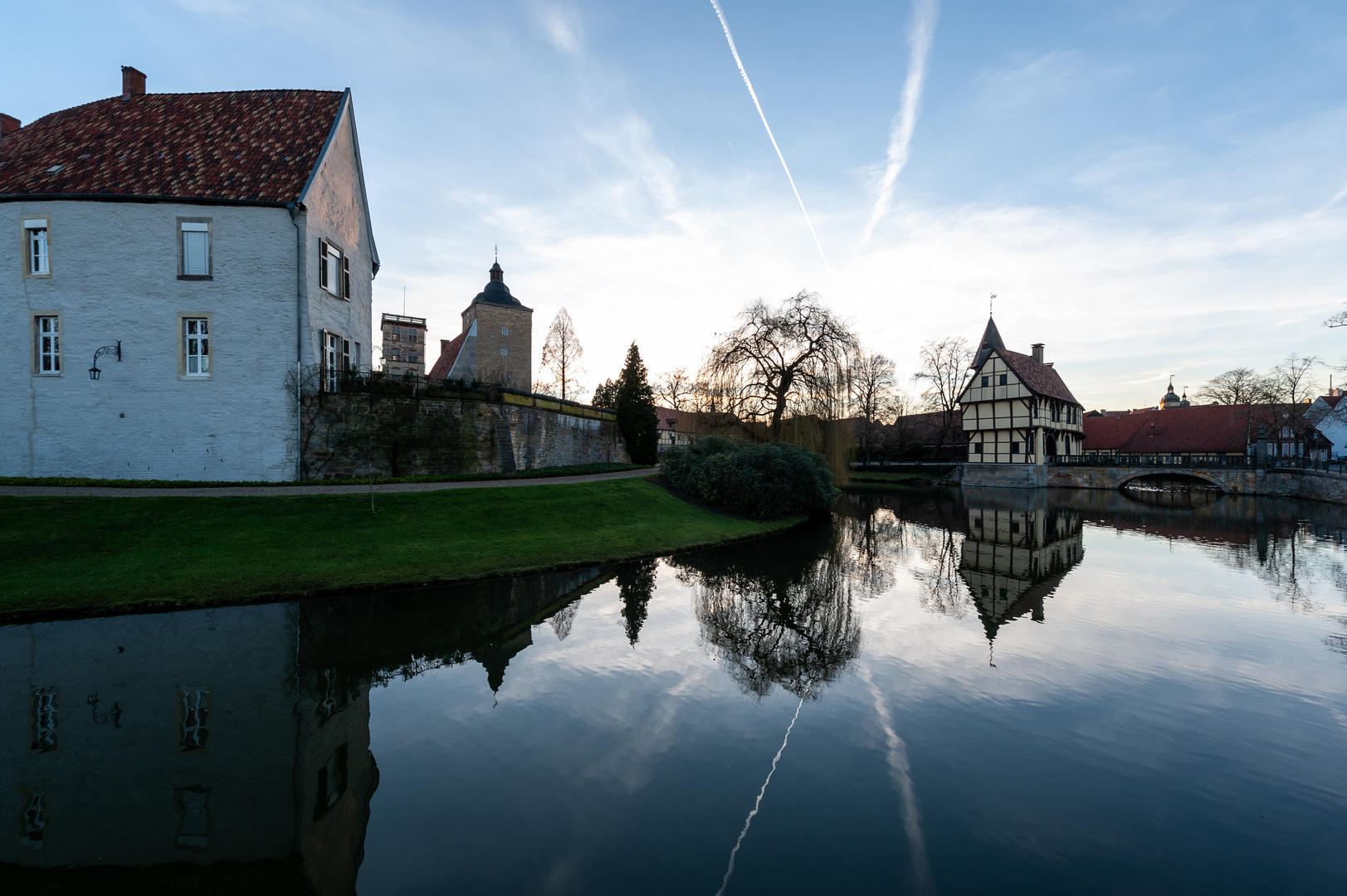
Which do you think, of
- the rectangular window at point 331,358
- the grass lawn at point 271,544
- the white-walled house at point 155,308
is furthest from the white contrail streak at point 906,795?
the rectangular window at point 331,358

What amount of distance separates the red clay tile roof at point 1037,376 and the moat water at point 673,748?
1478 inches

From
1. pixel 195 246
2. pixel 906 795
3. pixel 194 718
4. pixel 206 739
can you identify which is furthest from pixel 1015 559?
pixel 195 246

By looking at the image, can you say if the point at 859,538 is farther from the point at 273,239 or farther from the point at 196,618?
the point at 273,239

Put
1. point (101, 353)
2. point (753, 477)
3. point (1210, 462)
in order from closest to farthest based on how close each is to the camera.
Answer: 1. point (101, 353)
2. point (753, 477)
3. point (1210, 462)

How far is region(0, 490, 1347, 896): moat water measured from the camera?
418 centimetres

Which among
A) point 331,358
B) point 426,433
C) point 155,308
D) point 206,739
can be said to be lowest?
point 206,739

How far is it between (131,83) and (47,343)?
1123cm

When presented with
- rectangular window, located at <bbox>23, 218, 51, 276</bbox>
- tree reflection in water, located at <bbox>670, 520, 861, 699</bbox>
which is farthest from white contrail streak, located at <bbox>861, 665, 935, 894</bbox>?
rectangular window, located at <bbox>23, 218, 51, 276</bbox>

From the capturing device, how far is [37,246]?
18094mm

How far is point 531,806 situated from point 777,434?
2625cm

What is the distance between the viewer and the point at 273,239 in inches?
Result: 730

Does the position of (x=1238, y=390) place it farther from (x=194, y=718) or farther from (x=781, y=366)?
(x=194, y=718)

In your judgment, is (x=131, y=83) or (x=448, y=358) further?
(x=448, y=358)

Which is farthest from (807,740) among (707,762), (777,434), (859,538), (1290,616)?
(777,434)
